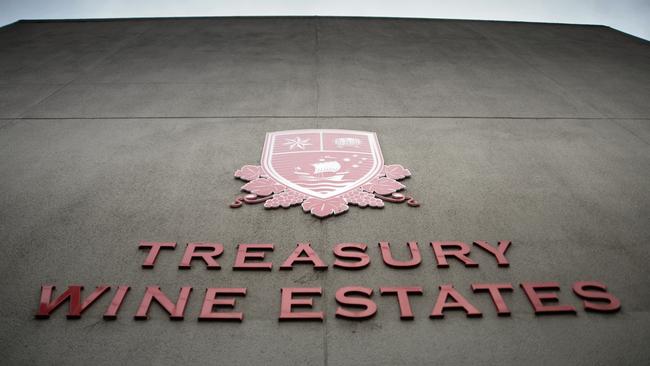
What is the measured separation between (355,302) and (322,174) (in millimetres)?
1174

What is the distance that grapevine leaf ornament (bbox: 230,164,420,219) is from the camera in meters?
3.17

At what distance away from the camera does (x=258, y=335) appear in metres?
2.35

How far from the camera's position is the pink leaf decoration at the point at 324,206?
312 centimetres

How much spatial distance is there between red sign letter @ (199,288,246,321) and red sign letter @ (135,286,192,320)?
115 mm

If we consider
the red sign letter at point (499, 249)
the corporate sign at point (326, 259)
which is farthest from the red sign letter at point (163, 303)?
the red sign letter at point (499, 249)

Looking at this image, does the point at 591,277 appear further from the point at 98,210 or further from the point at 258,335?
the point at 98,210

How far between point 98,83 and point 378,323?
441 centimetres

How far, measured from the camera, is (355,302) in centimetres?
251

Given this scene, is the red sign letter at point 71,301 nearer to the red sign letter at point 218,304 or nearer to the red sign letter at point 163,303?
the red sign letter at point 163,303

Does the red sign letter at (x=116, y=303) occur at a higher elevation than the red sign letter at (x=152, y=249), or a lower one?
lower

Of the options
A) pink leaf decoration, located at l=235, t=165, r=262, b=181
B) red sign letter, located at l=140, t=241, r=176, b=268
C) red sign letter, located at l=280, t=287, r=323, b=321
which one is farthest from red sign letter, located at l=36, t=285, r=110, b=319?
pink leaf decoration, located at l=235, t=165, r=262, b=181

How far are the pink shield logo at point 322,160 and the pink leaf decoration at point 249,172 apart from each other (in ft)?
0.22

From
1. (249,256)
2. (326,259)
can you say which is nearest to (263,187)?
(249,256)

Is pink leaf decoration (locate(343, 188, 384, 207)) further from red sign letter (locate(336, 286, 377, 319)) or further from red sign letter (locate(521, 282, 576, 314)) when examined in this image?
red sign letter (locate(521, 282, 576, 314))
